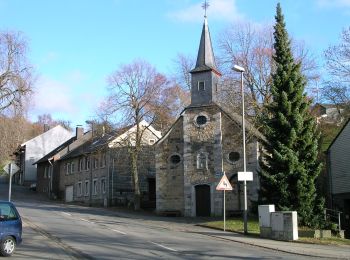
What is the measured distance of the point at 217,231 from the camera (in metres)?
26.7

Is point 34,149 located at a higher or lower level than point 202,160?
higher

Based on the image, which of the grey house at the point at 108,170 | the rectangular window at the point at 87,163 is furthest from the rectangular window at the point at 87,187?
the rectangular window at the point at 87,163

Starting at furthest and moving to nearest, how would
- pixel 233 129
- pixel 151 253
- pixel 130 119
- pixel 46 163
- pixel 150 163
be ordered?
pixel 46 163 → pixel 150 163 → pixel 130 119 → pixel 233 129 → pixel 151 253

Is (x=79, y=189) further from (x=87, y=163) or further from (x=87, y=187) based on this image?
(x=87, y=163)

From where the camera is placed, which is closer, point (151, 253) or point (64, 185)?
point (151, 253)

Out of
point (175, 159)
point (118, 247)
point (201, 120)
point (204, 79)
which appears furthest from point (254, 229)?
point (204, 79)

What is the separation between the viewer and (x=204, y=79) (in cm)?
4134

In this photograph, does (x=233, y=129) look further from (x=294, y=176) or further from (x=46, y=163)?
(x=46, y=163)

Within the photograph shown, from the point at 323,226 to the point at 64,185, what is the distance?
1650 inches

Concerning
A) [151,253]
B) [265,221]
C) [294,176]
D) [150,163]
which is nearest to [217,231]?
[265,221]

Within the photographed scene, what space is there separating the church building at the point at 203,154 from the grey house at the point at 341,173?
5.56 meters

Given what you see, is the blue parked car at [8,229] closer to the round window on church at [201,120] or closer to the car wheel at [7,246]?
the car wheel at [7,246]

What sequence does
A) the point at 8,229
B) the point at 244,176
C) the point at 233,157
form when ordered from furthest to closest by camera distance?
the point at 233,157 → the point at 244,176 → the point at 8,229

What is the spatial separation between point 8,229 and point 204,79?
28.6 meters
